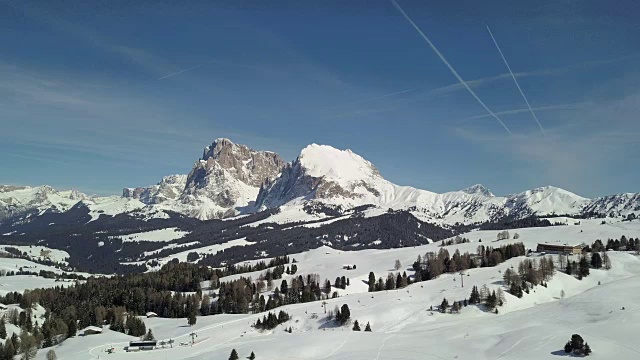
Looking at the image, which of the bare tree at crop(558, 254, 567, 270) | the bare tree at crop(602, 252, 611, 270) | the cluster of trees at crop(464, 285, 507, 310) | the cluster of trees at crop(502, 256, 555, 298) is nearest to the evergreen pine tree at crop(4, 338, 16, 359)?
the cluster of trees at crop(464, 285, 507, 310)

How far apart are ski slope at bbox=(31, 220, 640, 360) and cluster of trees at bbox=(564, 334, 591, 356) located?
1.54 m

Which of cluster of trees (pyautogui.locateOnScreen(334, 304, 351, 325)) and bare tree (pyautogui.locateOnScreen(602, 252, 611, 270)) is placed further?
bare tree (pyautogui.locateOnScreen(602, 252, 611, 270))

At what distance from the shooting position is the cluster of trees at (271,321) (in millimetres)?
141250

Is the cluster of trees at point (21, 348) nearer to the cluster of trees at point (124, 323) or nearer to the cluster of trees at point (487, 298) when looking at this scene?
the cluster of trees at point (124, 323)

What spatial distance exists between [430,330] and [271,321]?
46497 mm

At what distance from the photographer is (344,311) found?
143 meters

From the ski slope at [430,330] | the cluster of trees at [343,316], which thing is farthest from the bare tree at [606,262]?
the cluster of trees at [343,316]

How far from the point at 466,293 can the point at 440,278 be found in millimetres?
39752

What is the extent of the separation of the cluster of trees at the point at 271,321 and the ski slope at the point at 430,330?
2.44 m

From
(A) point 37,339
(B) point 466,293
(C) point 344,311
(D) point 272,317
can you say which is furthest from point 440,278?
(A) point 37,339

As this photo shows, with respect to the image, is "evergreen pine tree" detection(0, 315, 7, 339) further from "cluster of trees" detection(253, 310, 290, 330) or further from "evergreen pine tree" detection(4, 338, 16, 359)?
"cluster of trees" detection(253, 310, 290, 330)

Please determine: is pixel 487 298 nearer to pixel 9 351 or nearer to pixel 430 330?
pixel 430 330

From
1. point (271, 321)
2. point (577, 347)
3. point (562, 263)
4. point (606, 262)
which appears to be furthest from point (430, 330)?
point (606, 262)

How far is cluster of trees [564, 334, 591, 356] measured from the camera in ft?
263
